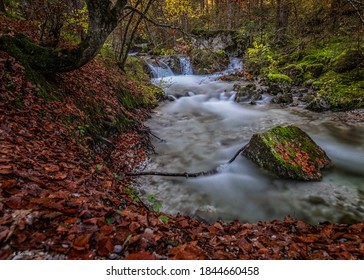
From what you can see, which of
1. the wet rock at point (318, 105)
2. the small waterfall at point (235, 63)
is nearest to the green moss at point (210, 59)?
the small waterfall at point (235, 63)

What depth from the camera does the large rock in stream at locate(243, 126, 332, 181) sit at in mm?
5219

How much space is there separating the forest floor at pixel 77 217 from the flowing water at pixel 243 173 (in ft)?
3.09

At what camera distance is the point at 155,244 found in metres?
2.17

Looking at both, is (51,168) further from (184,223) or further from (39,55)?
(39,55)

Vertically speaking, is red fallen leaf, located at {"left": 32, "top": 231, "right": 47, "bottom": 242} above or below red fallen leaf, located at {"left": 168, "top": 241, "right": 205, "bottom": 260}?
above

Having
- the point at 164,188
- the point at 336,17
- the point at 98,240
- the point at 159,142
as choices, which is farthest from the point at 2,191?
the point at 336,17

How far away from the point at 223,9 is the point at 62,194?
32.0 metres

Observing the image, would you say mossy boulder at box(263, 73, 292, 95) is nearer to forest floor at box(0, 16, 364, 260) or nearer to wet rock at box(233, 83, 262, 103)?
wet rock at box(233, 83, 262, 103)

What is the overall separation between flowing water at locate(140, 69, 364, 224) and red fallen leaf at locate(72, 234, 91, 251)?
2.48 m

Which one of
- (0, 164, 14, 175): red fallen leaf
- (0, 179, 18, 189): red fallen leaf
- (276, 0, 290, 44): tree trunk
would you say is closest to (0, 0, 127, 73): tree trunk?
(0, 164, 14, 175): red fallen leaf

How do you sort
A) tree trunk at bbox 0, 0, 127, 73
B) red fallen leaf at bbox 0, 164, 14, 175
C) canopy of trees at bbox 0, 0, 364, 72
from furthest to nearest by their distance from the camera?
1. canopy of trees at bbox 0, 0, 364, 72
2. tree trunk at bbox 0, 0, 127, 73
3. red fallen leaf at bbox 0, 164, 14, 175

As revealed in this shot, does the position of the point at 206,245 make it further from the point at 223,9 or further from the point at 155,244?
the point at 223,9

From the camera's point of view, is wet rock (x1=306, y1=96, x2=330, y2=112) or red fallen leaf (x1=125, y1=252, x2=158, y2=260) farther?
wet rock (x1=306, y1=96, x2=330, y2=112)

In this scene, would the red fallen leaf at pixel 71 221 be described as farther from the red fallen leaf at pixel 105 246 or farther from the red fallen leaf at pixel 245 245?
the red fallen leaf at pixel 245 245
